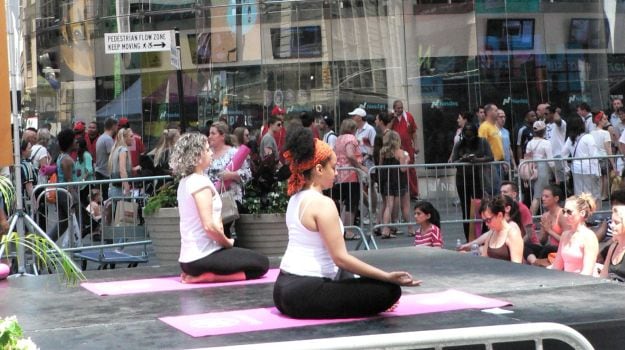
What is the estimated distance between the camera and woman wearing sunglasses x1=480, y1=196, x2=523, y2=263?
10.5 meters

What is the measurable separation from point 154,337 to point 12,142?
4574 mm

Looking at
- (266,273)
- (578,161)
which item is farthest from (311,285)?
(578,161)

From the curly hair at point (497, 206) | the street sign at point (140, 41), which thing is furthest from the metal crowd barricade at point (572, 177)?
the street sign at point (140, 41)

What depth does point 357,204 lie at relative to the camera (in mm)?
15211

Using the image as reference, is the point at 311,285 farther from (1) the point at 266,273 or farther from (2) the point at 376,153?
(2) the point at 376,153

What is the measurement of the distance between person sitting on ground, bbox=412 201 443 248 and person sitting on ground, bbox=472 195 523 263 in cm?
119

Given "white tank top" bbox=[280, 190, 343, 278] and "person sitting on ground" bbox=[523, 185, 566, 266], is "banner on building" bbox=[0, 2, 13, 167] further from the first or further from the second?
"person sitting on ground" bbox=[523, 185, 566, 266]

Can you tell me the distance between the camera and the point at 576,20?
925 inches

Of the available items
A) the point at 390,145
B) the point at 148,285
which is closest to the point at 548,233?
the point at 148,285

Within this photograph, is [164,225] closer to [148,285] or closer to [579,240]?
[148,285]

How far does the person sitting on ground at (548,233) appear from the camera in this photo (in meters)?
11.3

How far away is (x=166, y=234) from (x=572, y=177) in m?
5.75

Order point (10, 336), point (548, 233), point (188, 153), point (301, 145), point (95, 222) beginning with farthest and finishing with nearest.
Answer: point (95, 222), point (548, 233), point (188, 153), point (301, 145), point (10, 336)

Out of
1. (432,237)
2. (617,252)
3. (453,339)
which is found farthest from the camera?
(432,237)
